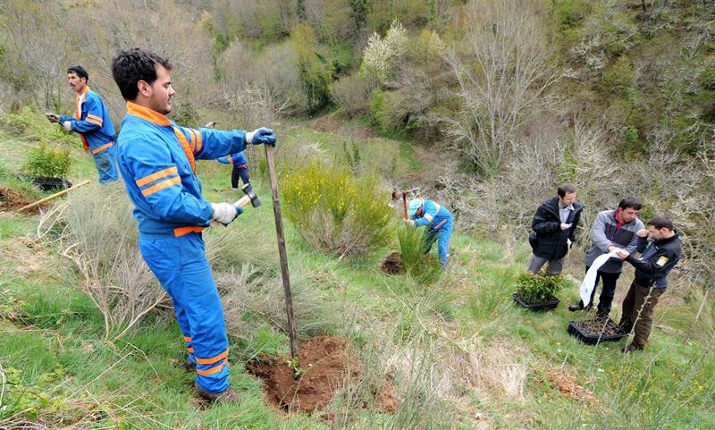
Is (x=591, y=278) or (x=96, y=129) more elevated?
(x=96, y=129)

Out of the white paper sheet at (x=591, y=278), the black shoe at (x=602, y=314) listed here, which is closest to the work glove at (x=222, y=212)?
the white paper sheet at (x=591, y=278)

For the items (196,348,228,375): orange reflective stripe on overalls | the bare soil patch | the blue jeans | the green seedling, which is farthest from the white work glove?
the bare soil patch

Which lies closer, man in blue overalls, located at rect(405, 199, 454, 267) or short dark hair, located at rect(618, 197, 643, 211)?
short dark hair, located at rect(618, 197, 643, 211)

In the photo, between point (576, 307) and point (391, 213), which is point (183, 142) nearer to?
point (391, 213)

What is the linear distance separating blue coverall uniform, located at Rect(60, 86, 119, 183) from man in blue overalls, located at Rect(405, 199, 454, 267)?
431cm

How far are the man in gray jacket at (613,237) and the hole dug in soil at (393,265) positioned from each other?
8.26 feet

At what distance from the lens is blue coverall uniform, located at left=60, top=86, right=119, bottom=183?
16.3 ft

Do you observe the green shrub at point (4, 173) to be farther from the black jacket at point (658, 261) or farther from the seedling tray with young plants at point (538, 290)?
the black jacket at point (658, 261)

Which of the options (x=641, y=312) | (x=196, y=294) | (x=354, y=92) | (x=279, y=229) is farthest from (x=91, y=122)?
(x=354, y=92)

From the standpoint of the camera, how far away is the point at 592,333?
4.78 meters

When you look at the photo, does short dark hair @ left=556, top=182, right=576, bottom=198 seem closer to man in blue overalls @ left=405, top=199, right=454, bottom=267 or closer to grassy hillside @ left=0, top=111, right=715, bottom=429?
grassy hillside @ left=0, top=111, right=715, bottom=429

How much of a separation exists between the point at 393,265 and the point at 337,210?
4.06 feet

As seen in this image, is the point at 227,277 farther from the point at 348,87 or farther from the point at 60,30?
the point at 348,87

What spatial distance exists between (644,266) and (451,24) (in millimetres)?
31014
